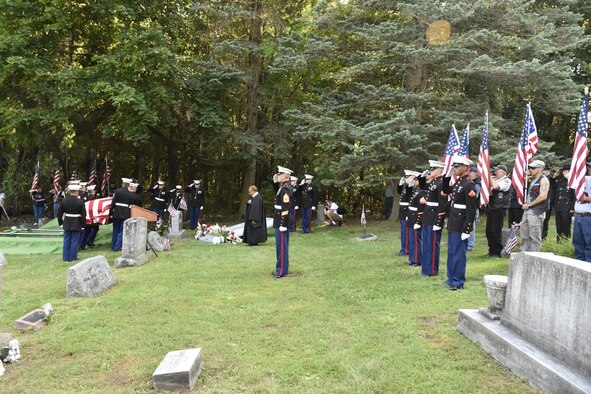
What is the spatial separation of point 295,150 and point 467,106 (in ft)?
30.3

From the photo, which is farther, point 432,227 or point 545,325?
point 432,227

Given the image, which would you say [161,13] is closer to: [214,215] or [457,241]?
[214,215]

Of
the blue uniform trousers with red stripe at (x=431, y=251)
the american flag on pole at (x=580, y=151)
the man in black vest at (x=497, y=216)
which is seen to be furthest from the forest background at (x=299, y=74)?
the american flag on pole at (x=580, y=151)

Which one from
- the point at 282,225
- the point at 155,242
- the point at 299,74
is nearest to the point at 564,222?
the point at 282,225

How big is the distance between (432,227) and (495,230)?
8.39ft

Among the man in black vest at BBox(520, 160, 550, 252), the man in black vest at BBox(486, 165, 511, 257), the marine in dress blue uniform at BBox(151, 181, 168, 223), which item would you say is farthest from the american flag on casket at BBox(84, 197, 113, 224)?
the man in black vest at BBox(520, 160, 550, 252)

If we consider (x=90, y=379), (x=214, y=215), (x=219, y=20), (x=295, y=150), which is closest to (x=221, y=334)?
(x=90, y=379)

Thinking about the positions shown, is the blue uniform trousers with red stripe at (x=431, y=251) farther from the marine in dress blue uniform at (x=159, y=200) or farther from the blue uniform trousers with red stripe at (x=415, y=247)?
the marine in dress blue uniform at (x=159, y=200)

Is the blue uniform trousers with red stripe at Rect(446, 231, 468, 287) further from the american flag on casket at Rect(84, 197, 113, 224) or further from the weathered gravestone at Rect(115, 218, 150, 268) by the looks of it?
the american flag on casket at Rect(84, 197, 113, 224)

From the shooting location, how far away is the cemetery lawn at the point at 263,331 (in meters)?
4.50

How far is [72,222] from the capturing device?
11492 millimetres

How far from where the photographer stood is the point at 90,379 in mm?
4648

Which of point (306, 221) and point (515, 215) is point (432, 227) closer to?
point (515, 215)

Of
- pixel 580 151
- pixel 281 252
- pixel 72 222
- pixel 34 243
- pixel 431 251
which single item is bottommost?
pixel 34 243
